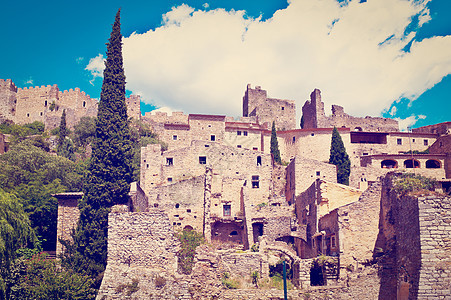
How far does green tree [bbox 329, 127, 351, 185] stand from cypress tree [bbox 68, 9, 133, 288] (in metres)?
25.5

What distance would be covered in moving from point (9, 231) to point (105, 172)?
9.01 meters

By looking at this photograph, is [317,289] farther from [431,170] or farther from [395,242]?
[431,170]

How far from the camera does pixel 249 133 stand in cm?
6450

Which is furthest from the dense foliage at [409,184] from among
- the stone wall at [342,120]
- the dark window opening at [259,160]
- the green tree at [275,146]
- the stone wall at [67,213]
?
the stone wall at [342,120]

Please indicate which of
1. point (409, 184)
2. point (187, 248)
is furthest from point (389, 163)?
point (409, 184)

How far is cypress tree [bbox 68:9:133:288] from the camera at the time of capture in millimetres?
30031

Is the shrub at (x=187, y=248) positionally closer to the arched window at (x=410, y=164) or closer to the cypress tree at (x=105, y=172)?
the cypress tree at (x=105, y=172)

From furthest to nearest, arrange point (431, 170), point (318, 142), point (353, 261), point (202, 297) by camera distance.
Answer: point (318, 142) < point (431, 170) < point (353, 261) < point (202, 297)

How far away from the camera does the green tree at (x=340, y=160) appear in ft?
169

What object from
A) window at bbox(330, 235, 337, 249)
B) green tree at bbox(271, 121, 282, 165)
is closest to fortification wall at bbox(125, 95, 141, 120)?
green tree at bbox(271, 121, 282, 165)

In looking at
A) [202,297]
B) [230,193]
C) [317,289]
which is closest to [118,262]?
[202,297]

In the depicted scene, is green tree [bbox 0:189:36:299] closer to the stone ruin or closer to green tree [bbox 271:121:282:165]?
the stone ruin

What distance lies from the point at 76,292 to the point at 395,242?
1758 cm

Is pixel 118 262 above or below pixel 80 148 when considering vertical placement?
below
